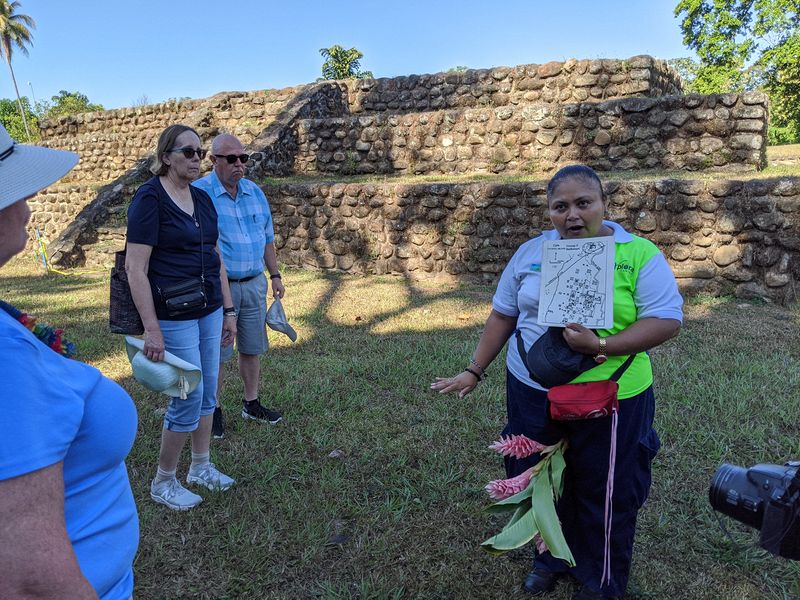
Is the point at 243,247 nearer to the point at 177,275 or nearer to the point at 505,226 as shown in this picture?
the point at 177,275

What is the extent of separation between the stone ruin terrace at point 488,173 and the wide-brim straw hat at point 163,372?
5.44 metres

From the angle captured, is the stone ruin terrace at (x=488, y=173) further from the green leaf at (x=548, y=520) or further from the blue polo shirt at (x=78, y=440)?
the blue polo shirt at (x=78, y=440)

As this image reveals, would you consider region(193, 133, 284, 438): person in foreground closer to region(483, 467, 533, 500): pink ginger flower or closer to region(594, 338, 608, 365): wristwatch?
region(483, 467, 533, 500): pink ginger flower

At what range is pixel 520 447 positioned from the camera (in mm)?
2109

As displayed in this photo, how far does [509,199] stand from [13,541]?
6875mm

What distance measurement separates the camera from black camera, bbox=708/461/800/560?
1.19 metres

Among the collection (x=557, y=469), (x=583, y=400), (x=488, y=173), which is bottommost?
(x=557, y=469)

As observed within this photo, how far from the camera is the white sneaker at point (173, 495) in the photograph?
9.74 ft

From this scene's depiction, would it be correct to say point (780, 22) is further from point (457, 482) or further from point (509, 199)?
point (457, 482)

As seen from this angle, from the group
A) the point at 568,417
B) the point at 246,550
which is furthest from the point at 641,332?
the point at 246,550

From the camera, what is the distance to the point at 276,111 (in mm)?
11688

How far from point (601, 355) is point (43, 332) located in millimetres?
1526

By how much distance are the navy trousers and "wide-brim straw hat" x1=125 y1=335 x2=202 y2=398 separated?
Answer: 4.30ft

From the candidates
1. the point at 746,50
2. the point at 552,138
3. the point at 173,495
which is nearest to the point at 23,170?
the point at 173,495
